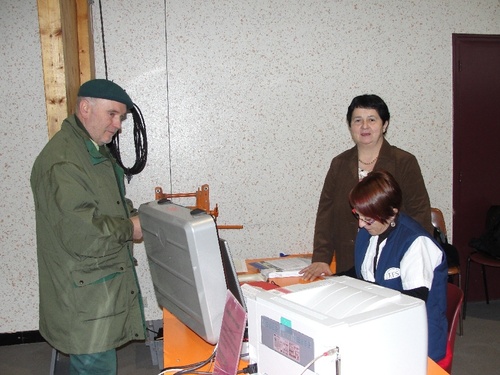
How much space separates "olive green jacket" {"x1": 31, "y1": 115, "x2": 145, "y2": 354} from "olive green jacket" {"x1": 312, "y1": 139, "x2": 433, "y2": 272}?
3.21 ft

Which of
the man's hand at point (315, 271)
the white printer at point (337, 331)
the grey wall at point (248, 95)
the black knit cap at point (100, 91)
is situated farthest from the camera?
the grey wall at point (248, 95)

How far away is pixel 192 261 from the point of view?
1295 mm

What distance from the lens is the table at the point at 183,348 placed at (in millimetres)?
1455

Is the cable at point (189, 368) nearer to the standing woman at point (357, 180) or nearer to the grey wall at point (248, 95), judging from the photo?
the standing woman at point (357, 180)

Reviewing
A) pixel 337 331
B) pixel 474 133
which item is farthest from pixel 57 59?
pixel 474 133

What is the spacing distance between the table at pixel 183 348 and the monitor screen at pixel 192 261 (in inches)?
4.9

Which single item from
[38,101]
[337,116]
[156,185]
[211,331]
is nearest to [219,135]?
[156,185]

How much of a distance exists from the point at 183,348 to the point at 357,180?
1248 millimetres

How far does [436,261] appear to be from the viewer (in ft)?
5.59

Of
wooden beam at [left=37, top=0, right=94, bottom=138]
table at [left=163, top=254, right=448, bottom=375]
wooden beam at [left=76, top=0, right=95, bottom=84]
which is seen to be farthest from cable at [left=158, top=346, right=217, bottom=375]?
wooden beam at [left=76, top=0, right=95, bottom=84]

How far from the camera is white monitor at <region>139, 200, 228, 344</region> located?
1.28 metres

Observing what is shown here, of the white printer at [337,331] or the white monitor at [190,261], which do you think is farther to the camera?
the white monitor at [190,261]

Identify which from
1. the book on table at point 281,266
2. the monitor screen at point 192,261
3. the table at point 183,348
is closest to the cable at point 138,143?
the book on table at point 281,266

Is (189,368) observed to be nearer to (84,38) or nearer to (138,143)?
(138,143)
